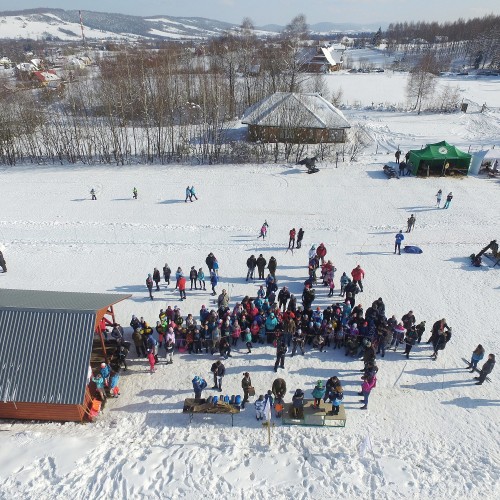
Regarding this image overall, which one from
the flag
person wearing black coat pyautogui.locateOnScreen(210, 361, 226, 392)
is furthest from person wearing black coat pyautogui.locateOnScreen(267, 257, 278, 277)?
the flag

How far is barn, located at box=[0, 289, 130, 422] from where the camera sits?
28.8ft

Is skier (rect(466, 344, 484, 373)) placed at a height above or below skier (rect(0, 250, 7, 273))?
above

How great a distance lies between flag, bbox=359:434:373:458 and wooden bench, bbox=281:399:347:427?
64 centimetres

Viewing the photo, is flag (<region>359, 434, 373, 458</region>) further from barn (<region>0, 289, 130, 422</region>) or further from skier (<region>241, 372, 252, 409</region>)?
barn (<region>0, 289, 130, 422</region>)

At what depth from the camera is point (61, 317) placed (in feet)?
30.3

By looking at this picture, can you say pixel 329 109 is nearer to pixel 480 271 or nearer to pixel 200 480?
pixel 480 271

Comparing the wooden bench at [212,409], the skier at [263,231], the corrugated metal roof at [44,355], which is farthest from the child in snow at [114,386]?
the skier at [263,231]

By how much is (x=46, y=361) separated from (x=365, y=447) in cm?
714

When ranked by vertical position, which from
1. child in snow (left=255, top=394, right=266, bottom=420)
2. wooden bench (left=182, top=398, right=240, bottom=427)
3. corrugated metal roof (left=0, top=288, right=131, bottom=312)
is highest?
corrugated metal roof (left=0, top=288, right=131, bottom=312)

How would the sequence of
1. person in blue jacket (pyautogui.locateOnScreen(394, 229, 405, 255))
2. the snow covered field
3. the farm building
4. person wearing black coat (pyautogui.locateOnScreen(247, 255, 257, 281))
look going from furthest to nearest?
the farm building, person in blue jacket (pyautogui.locateOnScreen(394, 229, 405, 255)), person wearing black coat (pyautogui.locateOnScreen(247, 255, 257, 281)), the snow covered field

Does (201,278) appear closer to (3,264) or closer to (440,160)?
(3,264)

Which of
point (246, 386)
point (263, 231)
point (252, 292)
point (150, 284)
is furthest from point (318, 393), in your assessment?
point (263, 231)

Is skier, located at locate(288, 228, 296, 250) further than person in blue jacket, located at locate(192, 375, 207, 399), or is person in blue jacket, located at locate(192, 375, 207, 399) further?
skier, located at locate(288, 228, 296, 250)

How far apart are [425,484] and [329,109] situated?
98.4 feet
